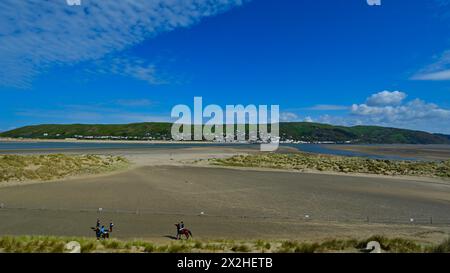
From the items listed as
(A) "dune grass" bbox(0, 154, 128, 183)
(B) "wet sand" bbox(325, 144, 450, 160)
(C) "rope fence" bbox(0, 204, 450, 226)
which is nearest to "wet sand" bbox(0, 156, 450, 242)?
(C) "rope fence" bbox(0, 204, 450, 226)

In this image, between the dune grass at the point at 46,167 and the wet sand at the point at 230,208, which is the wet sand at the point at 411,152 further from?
the dune grass at the point at 46,167

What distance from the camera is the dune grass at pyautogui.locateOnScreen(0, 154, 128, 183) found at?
101 ft

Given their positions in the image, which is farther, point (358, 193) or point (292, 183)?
point (292, 183)

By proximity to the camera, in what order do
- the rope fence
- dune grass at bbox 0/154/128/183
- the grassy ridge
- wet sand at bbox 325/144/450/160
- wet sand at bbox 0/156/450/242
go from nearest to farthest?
the grassy ridge
wet sand at bbox 0/156/450/242
the rope fence
dune grass at bbox 0/154/128/183
wet sand at bbox 325/144/450/160

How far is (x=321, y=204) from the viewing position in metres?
22.4

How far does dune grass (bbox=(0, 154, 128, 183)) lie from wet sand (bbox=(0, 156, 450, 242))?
3.84 metres

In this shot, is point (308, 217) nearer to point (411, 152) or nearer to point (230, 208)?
point (230, 208)

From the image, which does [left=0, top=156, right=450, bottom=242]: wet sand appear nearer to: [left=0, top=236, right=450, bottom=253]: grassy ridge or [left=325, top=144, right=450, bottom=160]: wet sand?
[left=0, top=236, right=450, bottom=253]: grassy ridge

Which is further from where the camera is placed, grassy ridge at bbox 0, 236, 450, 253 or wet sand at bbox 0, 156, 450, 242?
wet sand at bbox 0, 156, 450, 242
